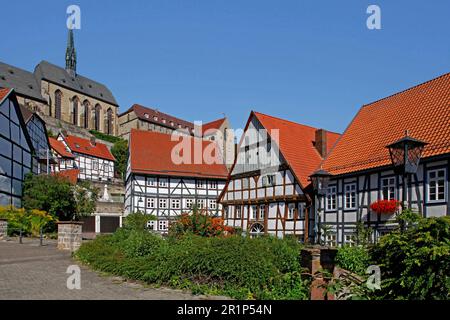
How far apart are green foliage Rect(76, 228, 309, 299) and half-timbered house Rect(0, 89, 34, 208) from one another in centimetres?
1876

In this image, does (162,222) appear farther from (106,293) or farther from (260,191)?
(106,293)

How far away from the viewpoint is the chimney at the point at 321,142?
85.6ft

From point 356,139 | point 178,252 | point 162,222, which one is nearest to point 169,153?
point 162,222

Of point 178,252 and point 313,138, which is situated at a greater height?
point 313,138

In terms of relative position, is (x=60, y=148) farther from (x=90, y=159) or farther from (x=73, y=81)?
(x=73, y=81)

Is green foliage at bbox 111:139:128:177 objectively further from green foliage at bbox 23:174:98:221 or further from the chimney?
the chimney

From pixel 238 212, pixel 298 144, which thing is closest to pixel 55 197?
pixel 238 212

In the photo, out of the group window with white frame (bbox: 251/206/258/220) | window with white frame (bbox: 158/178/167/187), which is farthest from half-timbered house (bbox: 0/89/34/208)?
window with white frame (bbox: 251/206/258/220)

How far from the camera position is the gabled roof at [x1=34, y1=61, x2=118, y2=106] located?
7812 cm

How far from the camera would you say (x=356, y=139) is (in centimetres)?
2180

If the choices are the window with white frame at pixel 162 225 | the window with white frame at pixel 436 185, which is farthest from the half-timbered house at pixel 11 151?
the window with white frame at pixel 436 185

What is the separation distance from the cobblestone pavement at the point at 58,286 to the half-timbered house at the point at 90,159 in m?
47.0

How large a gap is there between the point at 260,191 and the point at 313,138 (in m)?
5.07

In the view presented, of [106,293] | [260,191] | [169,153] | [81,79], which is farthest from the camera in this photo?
[81,79]
